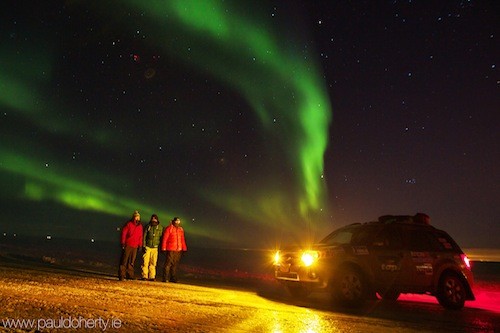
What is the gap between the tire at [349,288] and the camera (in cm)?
822

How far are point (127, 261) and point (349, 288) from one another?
21.0 ft

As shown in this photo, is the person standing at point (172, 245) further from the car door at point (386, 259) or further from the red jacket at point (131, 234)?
the car door at point (386, 259)

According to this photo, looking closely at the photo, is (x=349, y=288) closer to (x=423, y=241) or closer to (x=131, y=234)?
(x=423, y=241)

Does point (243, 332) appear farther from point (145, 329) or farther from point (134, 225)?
point (134, 225)

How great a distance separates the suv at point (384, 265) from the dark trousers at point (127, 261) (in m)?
4.37

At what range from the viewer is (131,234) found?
11250 mm

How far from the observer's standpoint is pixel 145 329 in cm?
466

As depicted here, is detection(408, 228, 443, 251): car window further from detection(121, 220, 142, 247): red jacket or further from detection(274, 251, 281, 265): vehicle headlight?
detection(121, 220, 142, 247): red jacket

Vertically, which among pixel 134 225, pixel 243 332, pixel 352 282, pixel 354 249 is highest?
pixel 134 225

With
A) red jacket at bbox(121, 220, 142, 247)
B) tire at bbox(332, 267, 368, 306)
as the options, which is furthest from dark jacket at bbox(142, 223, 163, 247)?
tire at bbox(332, 267, 368, 306)

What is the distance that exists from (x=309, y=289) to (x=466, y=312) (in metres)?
3.48

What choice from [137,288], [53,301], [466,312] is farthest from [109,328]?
[466,312]

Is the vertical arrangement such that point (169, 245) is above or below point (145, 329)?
above

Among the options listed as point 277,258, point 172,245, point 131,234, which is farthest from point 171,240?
point 277,258
